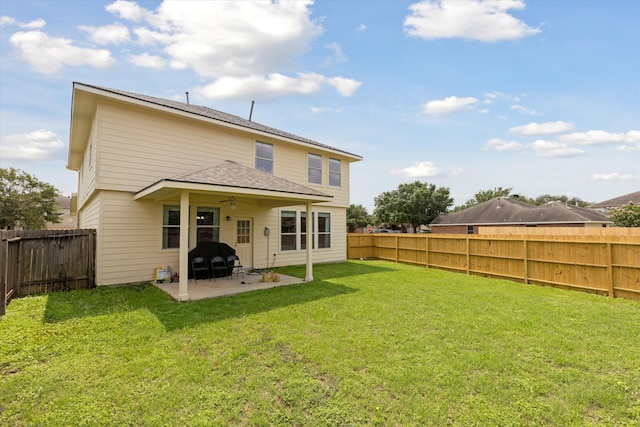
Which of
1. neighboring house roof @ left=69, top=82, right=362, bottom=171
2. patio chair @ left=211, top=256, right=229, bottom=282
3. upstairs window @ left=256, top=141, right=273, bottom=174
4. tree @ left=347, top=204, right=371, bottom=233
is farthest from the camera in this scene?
tree @ left=347, top=204, right=371, bottom=233

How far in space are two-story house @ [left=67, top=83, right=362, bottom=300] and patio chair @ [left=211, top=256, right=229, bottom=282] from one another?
3.09 ft

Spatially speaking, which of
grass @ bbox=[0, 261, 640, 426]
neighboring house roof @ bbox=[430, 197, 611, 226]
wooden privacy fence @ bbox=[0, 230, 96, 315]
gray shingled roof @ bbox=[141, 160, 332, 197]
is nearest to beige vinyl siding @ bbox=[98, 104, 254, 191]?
gray shingled roof @ bbox=[141, 160, 332, 197]

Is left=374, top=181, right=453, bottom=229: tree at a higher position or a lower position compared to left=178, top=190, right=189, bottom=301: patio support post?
higher

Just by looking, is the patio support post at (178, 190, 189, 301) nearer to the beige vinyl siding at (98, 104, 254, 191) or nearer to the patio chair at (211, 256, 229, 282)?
the patio chair at (211, 256, 229, 282)

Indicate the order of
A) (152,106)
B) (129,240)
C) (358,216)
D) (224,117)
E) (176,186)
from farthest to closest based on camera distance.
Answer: (358,216), (224,117), (152,106), (129,240), (176,186)

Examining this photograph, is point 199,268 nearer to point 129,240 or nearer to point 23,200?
point 129,240

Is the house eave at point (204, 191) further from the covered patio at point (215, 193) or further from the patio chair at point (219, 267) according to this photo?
the patio chair at point (219, 267)

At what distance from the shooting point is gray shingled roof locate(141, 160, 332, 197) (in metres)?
6.93

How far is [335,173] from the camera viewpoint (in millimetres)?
13688

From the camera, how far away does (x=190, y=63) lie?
32.1ft

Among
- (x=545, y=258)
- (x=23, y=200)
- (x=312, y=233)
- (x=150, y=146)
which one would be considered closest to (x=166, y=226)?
(x=150, y=146)

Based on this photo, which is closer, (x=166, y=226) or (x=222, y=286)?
(x=222, y=286)

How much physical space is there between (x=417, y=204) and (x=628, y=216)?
2041 centimetres

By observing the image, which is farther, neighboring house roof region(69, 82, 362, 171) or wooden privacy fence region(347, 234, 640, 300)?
neighboring house roof region(69, 82, 362, 171)
